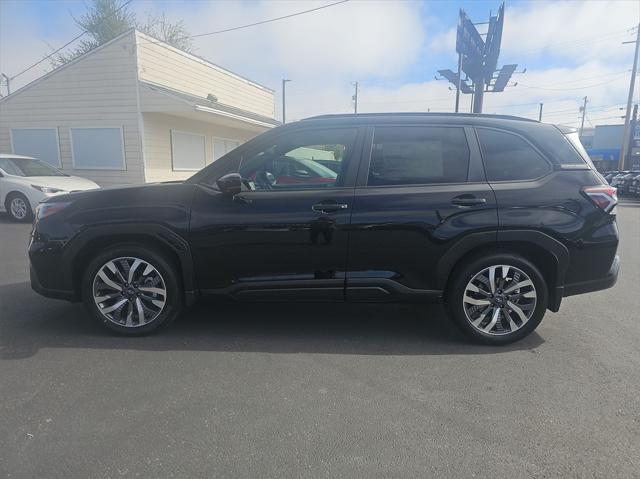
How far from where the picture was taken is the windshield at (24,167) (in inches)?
416

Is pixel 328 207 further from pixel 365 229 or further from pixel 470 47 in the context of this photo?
pixel 470 47

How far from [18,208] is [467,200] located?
1043 cm

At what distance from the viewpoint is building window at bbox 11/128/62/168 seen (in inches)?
604

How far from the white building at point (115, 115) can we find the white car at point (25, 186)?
3.89 m

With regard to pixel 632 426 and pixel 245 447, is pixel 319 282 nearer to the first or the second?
pixel 245 447

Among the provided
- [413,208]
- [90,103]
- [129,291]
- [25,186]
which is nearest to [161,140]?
[90,103]

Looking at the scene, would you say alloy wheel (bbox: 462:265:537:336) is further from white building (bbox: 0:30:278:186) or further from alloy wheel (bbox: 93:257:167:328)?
white building (bbox: 0:30:278:186)

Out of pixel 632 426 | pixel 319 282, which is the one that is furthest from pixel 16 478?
pixel 632 426

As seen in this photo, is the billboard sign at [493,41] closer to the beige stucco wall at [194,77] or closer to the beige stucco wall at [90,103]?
the beige stucco wall at [194,77]

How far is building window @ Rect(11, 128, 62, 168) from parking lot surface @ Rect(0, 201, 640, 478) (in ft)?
42.5

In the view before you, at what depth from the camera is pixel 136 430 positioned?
2631 millimetres

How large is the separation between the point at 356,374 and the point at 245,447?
107 centimetres

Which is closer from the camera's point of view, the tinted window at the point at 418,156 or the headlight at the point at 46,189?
the tinted window at the point at 418,156

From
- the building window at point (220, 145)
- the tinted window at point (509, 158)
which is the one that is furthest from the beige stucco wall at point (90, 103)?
the tinted window at point (509, 158)
